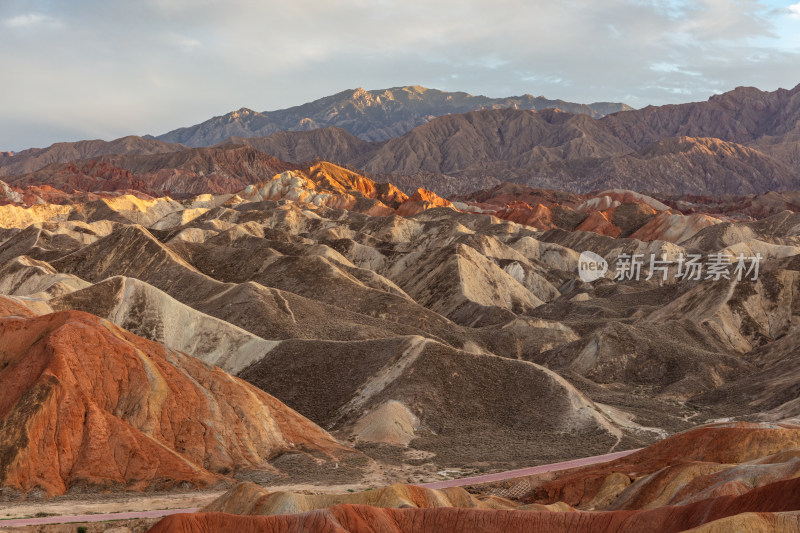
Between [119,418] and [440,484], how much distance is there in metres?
20.0

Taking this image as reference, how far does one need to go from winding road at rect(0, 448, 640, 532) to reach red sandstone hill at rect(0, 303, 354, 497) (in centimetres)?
573

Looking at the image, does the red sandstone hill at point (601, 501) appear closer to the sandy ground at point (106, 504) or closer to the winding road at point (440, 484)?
the winding road at point (440, 484)

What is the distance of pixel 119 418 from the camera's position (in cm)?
5178

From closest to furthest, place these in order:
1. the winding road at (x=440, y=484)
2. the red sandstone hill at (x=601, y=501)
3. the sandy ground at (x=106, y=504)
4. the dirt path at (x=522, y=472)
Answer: the red sandstone hill at (x=601, y=501) → the winding road at (x=440, y=484) → the sandy ground at (x=106, y=504) → the dirt path at (x=522, y=472)

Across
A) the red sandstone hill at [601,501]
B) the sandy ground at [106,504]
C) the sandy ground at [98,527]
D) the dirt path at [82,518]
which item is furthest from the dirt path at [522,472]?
the sandy ground at [98,527]

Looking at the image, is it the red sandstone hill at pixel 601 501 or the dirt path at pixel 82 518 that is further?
the dirt path at pixel 82 518

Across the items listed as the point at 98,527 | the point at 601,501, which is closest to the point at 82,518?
the point at 98,527

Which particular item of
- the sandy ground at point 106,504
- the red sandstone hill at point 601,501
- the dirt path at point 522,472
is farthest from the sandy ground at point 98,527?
the dirt path at point 522,472

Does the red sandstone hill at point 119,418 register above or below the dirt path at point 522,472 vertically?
above

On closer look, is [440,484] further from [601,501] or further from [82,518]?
[82,518]

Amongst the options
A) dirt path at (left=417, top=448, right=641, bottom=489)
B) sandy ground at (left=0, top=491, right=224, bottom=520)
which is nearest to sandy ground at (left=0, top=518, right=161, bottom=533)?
sandy ground at (left=0, top=491, right=224, bottom=520)

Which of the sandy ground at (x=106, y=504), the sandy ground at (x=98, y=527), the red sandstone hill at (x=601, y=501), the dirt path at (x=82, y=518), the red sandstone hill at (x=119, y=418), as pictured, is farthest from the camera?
the red sandstone hill at (x=119, y=418)

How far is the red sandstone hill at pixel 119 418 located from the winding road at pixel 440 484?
5.73 m

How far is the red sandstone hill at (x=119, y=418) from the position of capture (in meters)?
47.6
